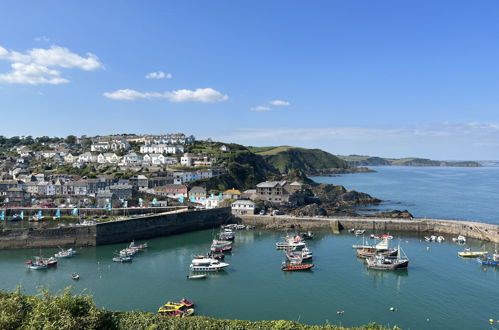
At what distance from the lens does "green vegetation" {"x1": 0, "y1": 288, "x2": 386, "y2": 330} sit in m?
16.2

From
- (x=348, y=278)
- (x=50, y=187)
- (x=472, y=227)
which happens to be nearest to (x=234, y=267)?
(x=348, y=278)

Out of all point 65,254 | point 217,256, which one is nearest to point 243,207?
point 217,256

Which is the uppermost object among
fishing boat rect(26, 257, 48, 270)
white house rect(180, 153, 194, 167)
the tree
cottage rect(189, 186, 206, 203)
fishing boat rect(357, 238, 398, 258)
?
the tree

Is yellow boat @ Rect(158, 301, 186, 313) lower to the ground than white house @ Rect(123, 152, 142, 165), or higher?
lower

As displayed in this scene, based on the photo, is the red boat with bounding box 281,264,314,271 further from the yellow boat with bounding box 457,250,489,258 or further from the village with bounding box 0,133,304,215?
Result: the village with bounding box 0,133,304,215

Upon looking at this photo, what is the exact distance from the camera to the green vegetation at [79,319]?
16250 millimetres

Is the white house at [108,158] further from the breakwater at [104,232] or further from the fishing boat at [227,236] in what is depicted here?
the fishing boat at [227,236]

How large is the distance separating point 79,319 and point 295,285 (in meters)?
→ 21.7

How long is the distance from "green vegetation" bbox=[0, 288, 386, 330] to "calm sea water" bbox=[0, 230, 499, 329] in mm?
4604

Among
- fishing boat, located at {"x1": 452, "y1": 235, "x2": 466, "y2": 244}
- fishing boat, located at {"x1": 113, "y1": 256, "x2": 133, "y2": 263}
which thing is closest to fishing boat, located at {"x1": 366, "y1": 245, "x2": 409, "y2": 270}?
fishing boat, located at {"x1": 452, "y1": 235, "x2": 466, "y2": 244}

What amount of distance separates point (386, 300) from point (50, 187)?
7519 cm

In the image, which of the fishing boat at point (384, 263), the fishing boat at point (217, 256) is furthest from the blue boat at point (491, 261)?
the fishing boat at point (217, 256)

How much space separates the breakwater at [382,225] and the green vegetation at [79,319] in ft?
139

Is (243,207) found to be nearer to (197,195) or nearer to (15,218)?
(197,195)
